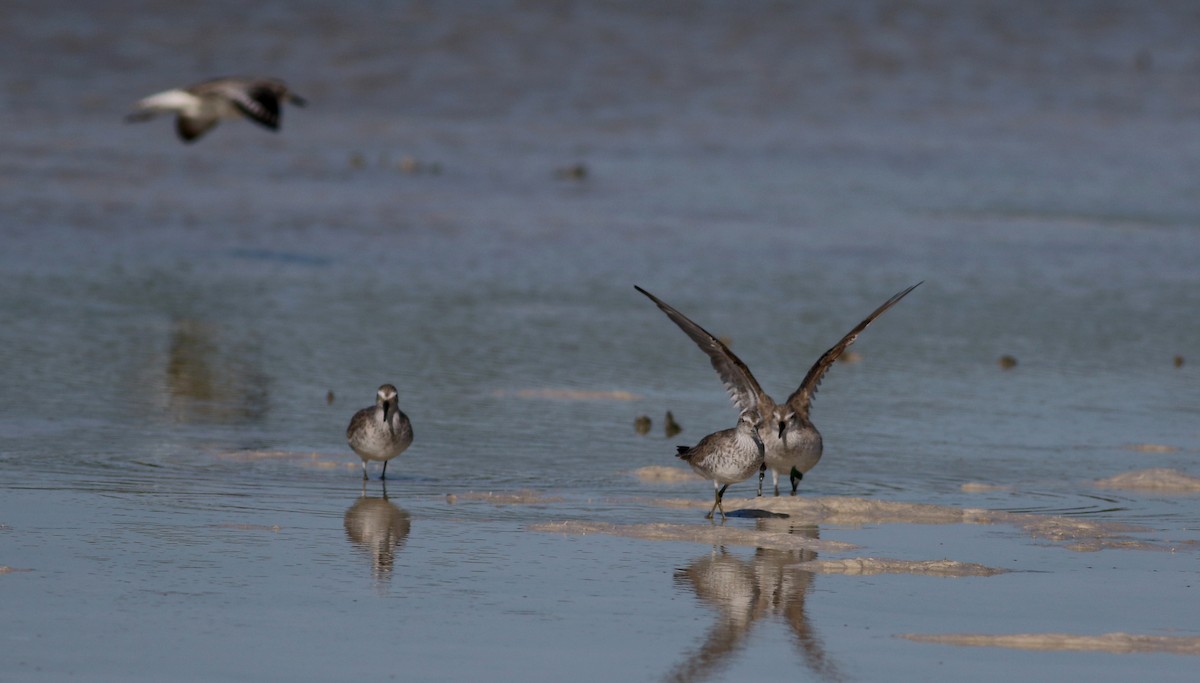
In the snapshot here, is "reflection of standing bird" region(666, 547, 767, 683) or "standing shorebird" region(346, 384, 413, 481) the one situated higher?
"standing shorebird" region(346, 384, 413, 481)

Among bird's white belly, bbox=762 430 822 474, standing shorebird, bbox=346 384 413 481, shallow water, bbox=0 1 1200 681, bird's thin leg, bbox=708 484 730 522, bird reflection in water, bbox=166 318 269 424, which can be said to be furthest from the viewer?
bird reflection in water, bbox=166 318 269 424

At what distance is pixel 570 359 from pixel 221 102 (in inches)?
225

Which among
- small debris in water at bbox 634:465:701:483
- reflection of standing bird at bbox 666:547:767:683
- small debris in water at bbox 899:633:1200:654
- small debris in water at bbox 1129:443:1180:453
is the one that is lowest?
reflection of standing bird at bbox 666:547:767:683

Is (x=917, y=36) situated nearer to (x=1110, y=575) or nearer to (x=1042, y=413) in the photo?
(x=1042, y=413)

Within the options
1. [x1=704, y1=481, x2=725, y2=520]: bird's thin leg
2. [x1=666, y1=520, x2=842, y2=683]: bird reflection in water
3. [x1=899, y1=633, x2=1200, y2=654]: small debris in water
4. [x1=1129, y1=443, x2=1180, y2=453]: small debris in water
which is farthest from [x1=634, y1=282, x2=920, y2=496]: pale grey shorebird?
[x1=899, y1=633, x2=1200, y2=654]: small debris in water

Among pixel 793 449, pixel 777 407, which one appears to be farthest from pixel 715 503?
pixel 777 407

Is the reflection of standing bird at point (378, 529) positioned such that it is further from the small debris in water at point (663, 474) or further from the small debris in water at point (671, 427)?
the small debris in water at point (671, 427)

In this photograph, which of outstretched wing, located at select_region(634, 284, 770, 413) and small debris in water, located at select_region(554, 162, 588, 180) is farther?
small debris in water, located at select_region(554, 162, 588, 180)

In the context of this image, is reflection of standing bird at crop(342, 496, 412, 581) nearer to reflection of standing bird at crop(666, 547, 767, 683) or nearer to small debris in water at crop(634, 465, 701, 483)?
reflection of standing bird at crop(666, 547, 767, 683)

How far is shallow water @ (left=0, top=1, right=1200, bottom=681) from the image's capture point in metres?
7.84

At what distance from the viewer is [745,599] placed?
8.30m

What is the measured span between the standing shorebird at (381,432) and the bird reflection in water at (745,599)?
2.24m

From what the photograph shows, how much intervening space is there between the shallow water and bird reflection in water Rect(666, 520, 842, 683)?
3 cm

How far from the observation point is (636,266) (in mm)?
18766
